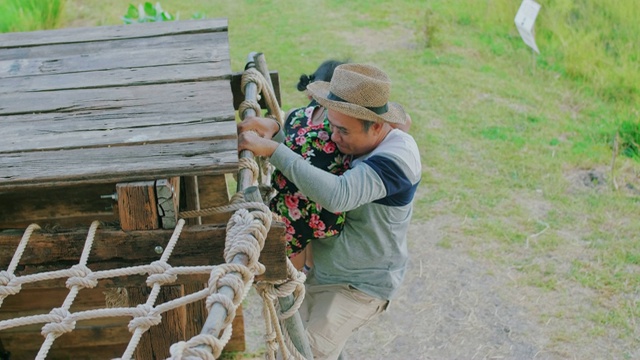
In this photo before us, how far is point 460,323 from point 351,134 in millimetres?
2226

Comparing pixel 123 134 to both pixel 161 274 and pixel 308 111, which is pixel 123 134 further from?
pixel 308 111

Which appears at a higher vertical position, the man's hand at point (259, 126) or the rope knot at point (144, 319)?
the man's hand at point (259, 126)

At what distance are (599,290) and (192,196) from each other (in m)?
3.09

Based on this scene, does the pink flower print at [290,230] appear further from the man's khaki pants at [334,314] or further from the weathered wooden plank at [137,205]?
the weathered wooden plank at [137,205]

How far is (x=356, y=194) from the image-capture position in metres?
2.29

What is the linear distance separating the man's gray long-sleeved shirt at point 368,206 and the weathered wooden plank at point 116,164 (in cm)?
33

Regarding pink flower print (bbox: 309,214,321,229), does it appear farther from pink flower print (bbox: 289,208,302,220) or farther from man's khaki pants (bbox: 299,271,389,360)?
man's khaki pants (bbox: 299,271,389,360)

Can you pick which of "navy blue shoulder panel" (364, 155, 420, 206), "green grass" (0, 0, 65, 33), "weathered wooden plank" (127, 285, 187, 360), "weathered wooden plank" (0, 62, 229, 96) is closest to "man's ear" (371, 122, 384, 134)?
"navy blue shoulder panel" (364, 155, 420, 206)

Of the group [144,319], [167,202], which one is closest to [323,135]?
[167,202]

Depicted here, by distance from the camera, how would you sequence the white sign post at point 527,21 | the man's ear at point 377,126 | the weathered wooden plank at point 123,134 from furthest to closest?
the white sign post at point 527,21 → the man's ear at point 377,126 → the weathered wooden plank at point 123,134

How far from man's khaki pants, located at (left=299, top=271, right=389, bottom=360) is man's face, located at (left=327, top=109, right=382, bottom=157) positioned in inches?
20.8

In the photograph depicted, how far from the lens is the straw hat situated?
94.4 inches

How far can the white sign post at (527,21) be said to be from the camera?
26.1ft

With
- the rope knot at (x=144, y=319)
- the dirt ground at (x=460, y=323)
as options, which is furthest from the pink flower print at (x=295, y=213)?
the dirt ground at (x=460, y=323)
